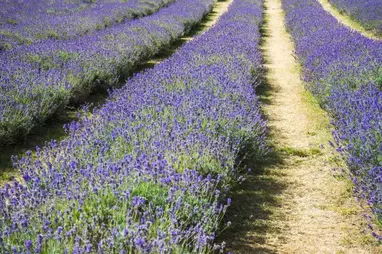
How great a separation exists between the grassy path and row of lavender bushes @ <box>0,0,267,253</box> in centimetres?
24

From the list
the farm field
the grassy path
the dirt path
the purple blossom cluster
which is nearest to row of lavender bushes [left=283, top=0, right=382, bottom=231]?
the farm field

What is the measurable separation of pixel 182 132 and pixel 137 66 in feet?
20.7

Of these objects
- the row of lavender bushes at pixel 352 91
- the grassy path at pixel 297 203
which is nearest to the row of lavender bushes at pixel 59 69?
the grassy path at pixel 297 203

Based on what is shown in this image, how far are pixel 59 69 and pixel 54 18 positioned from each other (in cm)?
584

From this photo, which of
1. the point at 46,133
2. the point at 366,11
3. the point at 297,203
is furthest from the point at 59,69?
the point at 366,11

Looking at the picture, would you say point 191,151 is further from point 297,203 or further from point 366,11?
point 366,11

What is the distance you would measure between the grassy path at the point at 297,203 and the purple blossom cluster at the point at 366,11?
8.52m

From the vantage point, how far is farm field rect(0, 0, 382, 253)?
2.65m

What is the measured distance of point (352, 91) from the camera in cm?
566

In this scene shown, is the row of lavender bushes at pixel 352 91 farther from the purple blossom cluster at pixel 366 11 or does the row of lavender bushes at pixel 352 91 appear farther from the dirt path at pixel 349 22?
the purple blossom cluster at pixel 366 11

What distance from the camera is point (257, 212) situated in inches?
152

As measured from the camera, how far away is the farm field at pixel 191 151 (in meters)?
2.65

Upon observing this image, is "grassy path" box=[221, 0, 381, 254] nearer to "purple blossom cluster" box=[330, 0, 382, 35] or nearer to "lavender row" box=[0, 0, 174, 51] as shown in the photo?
"lavender row" box=[0, 0, 174, 51]

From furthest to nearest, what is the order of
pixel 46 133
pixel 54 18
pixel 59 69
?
pixel 54 18 < pixel 59 69 < pixel 46 133
